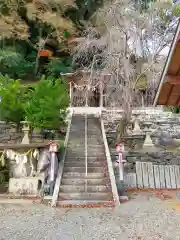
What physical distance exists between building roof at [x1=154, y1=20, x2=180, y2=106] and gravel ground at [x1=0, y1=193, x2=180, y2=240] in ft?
9.39

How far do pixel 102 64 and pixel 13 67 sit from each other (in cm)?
1167

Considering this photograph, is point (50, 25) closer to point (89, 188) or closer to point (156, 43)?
point (156, 43)

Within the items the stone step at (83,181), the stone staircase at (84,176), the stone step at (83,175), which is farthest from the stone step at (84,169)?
the stone step at (83,181)

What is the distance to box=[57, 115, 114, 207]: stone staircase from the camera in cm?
779

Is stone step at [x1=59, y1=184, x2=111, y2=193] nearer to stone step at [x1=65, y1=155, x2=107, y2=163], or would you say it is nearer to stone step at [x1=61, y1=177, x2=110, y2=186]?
stone step at [x1=61, y1=177, x2=110, y2=186]

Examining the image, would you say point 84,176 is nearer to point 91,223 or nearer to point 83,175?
point 83,175

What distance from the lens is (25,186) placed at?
8.62 meters

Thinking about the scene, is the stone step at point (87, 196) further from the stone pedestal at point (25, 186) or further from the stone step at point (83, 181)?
the stone pedestal at point (25, 186)

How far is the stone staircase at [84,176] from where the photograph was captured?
25.6 ft

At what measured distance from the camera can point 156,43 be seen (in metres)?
14.2

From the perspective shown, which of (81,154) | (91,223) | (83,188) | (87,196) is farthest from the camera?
(81,154)

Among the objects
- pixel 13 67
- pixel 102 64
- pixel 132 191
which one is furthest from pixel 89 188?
pixel 13 67

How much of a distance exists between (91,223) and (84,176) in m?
2.81

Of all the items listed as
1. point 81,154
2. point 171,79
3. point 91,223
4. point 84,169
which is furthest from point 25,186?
point 171,79
